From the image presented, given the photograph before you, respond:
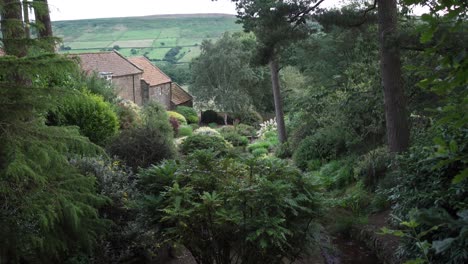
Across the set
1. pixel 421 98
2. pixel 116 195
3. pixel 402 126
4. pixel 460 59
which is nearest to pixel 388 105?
pixel 402 126

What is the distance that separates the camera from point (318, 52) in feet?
66.3

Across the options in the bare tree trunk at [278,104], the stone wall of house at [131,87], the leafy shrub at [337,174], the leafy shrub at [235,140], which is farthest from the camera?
the stone wall of house at [131,87]

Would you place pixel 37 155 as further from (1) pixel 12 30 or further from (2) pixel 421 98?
(2) pixel 421 98

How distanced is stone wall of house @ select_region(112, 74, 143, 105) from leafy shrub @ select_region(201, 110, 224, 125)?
734cm

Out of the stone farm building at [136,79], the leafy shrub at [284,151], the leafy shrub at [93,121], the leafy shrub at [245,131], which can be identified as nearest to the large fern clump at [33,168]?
the leafy shrub at [93,121]

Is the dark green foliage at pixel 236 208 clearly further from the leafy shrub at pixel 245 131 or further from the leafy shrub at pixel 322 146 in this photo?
the leafy shrub at pixel 245 131

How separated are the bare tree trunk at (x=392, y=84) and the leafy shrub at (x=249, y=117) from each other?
95.3ft

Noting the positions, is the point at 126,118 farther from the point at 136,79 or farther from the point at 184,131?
the point at 136,79

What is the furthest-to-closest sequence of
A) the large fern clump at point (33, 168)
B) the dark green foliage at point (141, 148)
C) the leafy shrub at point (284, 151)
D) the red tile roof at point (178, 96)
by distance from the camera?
the red tile roof at point (178, 96)
the leafy shrub at point (284, 151)
the dark green foliage at point (141, 148)
the large fern clump at point (33, 168)

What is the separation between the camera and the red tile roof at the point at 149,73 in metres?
39.3

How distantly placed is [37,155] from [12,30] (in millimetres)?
1895

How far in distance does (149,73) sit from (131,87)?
19.7 ft

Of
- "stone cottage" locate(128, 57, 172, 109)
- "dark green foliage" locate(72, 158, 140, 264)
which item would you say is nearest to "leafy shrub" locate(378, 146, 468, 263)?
"dark green foliage" locate(72, 158, 140, 264)

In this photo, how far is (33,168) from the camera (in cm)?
445
